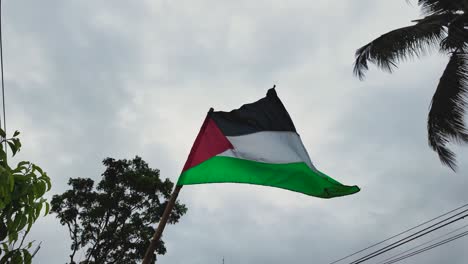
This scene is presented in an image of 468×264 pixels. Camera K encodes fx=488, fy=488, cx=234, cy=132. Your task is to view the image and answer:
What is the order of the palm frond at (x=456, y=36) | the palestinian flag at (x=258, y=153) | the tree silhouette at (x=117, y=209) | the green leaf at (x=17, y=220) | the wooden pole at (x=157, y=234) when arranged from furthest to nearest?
the tree silhouette at (x=117, y=209) < the palm frond at (x=456, y=36) < the palestinian flag at (x=258, y=153) < the wooden pole at (x=157, y=234) < the green leaf at (x=17, y=220)

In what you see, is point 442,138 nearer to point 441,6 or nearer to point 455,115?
point 455,115

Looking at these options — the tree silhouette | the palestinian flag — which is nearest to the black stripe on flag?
the palestinian flag

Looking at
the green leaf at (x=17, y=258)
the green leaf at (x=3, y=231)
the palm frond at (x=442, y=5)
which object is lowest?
the green leaf at (x=17, y=258)

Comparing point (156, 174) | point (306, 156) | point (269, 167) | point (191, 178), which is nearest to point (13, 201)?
point (191, 178)

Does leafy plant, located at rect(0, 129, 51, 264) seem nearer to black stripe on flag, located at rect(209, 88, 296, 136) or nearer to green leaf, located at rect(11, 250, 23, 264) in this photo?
green leaf, located at rect(11, 250, 23, 264)

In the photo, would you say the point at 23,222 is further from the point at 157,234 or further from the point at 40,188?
the point at 157,234

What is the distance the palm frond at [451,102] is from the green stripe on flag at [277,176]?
659 centimetres

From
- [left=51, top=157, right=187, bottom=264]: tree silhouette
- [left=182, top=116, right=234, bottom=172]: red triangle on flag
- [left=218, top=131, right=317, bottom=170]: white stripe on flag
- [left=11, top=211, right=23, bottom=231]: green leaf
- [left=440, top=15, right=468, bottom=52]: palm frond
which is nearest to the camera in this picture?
[left=11, top=211, right=23, bottom=231]: green leaf

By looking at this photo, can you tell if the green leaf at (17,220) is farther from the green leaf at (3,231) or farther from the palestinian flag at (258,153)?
the palestinian flag at (258,153)

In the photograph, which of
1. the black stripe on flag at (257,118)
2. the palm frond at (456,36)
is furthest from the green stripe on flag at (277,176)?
the palm frond at (456,36)

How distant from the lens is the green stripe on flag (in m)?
5.08

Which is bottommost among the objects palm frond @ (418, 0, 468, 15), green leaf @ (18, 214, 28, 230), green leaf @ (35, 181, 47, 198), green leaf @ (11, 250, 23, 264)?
green leaf @ (11, 250, 23, 264)

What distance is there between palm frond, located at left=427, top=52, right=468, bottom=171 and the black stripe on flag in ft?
21.1

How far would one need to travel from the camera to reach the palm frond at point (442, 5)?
10.7 metres
